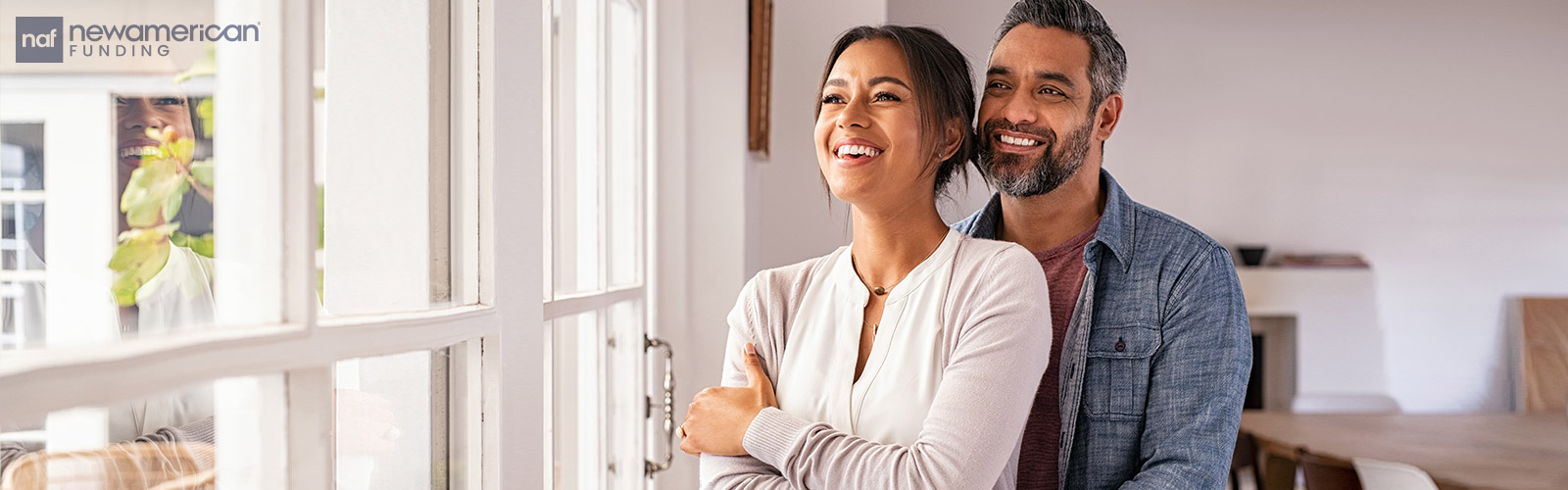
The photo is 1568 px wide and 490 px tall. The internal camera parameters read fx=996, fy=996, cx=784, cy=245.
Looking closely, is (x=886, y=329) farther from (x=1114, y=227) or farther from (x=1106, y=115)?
(x=1106, y=115)

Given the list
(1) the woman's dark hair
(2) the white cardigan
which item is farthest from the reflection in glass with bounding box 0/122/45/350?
(1) the woman's dark hair

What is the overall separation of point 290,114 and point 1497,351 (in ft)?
23.6

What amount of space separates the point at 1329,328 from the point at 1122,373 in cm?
546

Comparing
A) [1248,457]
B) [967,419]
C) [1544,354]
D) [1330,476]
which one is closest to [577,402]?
[967,419]

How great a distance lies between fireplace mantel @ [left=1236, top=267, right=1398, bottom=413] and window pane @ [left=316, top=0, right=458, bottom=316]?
19.1ft

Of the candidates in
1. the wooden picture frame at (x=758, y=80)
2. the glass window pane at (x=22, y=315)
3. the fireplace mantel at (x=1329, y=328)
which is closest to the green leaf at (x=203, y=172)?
the glass window pane at (x=22, y=315)

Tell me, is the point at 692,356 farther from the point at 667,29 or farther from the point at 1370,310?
the point at 1370,310

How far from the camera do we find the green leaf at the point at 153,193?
16.0 inches

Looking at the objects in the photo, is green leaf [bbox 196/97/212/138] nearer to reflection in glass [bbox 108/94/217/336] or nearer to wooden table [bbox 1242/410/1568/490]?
reflection in glass [bbox 108/94/217/336]

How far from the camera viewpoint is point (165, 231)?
1.42 ft

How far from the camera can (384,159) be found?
673mm

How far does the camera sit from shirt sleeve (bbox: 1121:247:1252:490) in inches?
45.8

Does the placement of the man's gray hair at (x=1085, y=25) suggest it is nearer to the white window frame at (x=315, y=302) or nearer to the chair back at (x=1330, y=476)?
the white window frame at (x=315, y=302)

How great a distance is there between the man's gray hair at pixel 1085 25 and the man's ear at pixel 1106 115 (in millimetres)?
10
